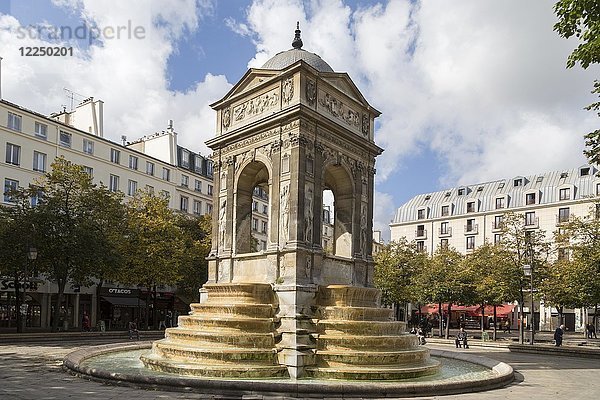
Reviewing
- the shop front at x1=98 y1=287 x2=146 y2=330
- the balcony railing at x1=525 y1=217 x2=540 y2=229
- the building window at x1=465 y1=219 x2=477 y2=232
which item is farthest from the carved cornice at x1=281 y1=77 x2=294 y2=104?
the building window at x1=465 y1=219 x2=477 y2=232

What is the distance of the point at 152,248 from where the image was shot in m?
41.7

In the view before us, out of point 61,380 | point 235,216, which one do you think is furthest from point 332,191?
point 61,380

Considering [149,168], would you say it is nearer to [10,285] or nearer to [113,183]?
[113,183]

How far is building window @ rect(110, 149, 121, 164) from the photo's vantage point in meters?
54.3

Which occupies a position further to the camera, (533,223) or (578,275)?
(533,223)

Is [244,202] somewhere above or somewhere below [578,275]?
above

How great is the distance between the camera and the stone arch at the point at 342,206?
907 inches

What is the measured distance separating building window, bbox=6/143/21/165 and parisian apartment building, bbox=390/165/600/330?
49.0 meters

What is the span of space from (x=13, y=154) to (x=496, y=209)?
5786 centimetres

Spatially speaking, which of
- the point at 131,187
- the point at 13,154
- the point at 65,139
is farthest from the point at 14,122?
the point at 131,187

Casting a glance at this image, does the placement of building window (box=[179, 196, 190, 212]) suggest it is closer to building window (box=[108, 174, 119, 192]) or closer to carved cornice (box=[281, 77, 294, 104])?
building window (box=[108, 174, 119, 192])

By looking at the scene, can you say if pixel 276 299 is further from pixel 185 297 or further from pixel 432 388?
pixel 185 297

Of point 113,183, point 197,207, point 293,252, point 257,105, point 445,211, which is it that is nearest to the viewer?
point 293,252

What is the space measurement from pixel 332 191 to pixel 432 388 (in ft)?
36.3
